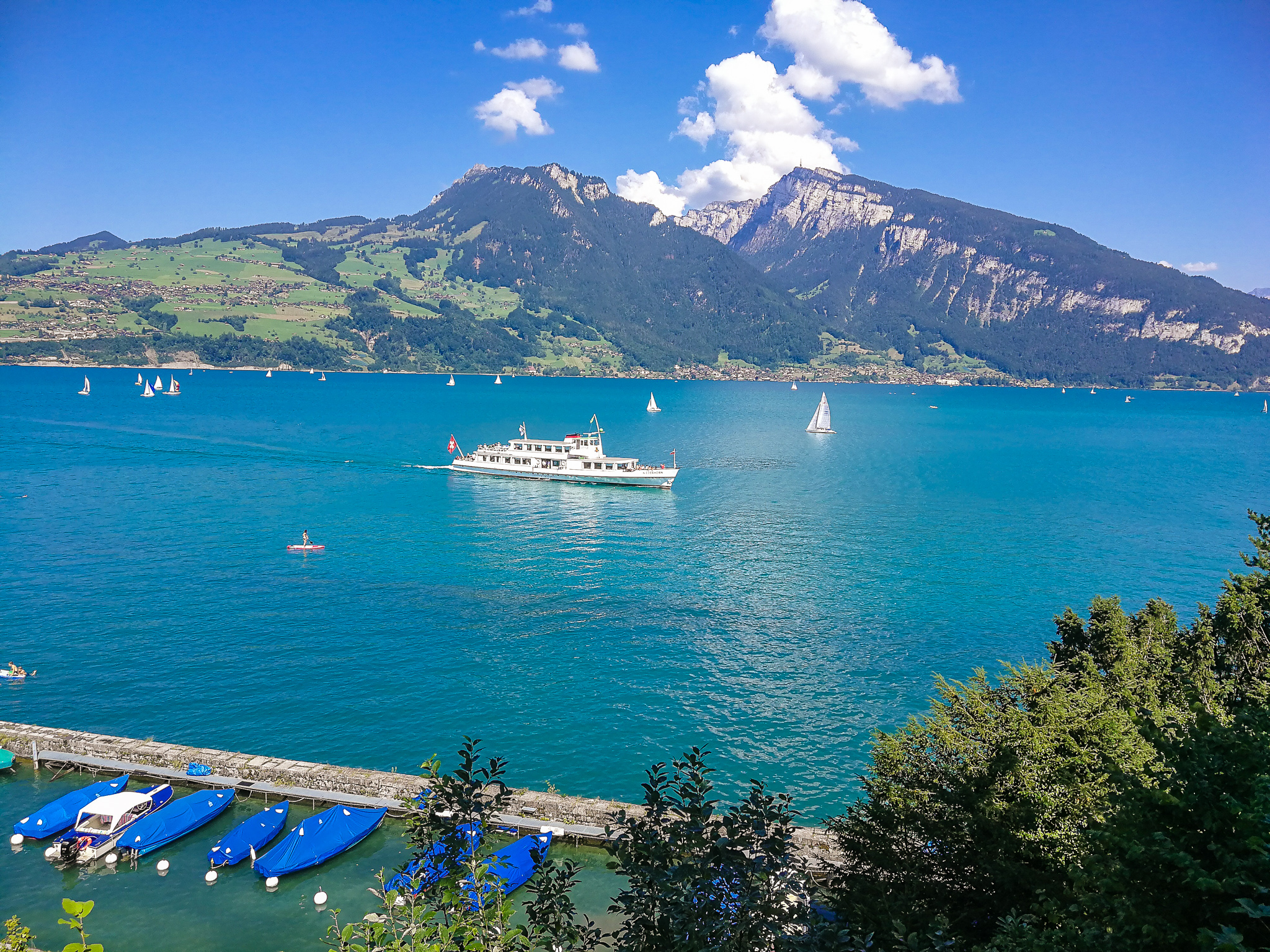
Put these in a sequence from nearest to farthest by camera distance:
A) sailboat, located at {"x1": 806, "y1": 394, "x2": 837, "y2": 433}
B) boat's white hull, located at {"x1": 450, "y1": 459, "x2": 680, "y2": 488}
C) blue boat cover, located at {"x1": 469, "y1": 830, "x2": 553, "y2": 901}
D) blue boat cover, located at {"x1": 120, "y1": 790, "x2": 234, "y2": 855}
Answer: blue boat cover, located at {"x1": 469, "y1": 830, "x2": 553, "y2": 901}, blue boat cover, located at {"x1": 120, "y1": 790, "x2": 234, "y2": 855}, boat's white hull, located at {"x1": 450, "y1": 459, "x2": 680, "y2": 488}, sailboat, located at {"x1": 806, "y1": 394, "x2": 837, "y2": 433}

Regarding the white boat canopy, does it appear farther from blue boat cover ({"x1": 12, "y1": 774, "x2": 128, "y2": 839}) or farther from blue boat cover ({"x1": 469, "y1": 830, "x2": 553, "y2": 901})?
blue boat cover ({"x1": 469, "y1": 830, "x2": 553, "y2": 901})

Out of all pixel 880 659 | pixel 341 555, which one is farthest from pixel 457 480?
pixel 880 659

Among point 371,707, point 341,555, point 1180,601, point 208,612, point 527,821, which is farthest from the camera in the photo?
point 341,555

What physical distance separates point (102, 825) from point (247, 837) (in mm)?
5929

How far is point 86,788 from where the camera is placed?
3009cm

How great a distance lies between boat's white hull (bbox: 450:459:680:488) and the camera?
102250 millimetres

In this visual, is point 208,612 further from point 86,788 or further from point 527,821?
point 527,821

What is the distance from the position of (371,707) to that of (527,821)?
1503cm

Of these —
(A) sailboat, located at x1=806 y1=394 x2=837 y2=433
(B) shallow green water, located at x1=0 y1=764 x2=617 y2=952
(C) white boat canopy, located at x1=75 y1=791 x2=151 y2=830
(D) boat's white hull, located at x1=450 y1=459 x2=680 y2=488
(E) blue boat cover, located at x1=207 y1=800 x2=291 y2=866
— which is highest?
(A) sailboat, located at x1=806 y1=394 x2=837 y2=433

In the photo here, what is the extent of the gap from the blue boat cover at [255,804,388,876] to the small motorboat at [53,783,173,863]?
6.03 m

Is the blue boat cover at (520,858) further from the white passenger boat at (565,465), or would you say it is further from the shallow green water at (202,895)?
the white passenger boat at (565,465)

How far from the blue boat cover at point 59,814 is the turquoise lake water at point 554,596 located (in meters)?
2.67

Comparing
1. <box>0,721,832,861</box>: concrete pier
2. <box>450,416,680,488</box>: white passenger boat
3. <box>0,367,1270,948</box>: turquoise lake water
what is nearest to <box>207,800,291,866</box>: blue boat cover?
<box>0,721,832,861</box>: concrete pier

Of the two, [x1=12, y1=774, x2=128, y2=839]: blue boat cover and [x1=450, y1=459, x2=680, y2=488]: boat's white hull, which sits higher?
[x1=450, y1=459, x2=680, y2=488]: boat's white hull
